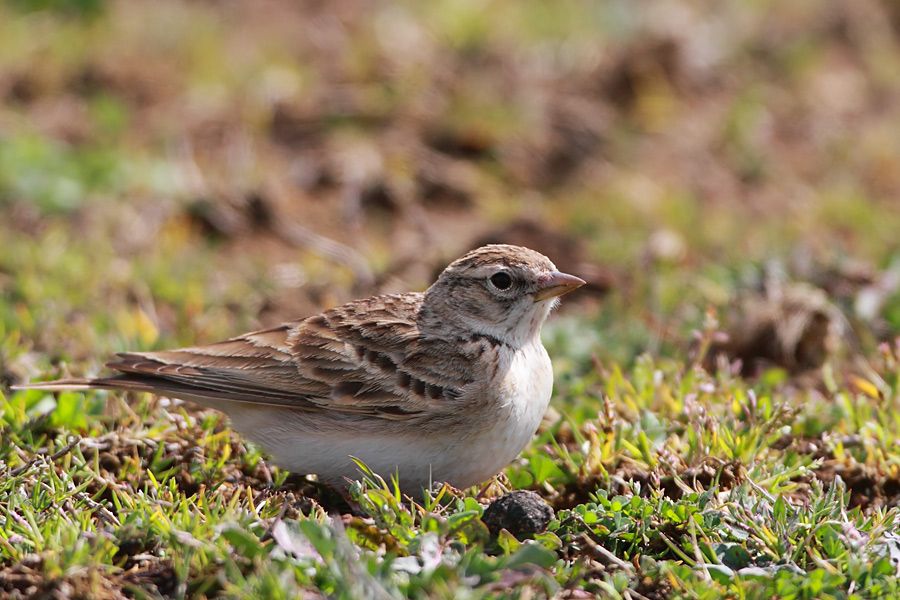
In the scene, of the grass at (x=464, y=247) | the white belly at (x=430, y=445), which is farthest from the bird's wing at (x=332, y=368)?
the grass at (x=464, y=247)

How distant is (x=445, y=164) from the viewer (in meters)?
10.0

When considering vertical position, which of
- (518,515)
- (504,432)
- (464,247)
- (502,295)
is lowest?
(518,515)

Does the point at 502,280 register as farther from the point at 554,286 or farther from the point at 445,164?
the point at 445,164

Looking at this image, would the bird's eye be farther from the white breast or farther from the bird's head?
the white breast

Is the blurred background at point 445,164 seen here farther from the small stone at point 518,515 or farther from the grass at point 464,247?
the small stone at point 518,515

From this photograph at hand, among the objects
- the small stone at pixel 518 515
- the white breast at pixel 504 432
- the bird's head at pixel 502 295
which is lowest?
the small stone at pixel 518 515

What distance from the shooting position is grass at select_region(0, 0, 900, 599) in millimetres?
4648

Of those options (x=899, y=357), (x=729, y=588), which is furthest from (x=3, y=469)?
(x=899, y=357)

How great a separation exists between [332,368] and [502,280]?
2.96 ft

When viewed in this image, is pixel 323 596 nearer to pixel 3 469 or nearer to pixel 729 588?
pixel 729 588

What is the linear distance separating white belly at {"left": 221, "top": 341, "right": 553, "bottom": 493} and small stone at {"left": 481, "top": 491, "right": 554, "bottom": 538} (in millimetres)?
353

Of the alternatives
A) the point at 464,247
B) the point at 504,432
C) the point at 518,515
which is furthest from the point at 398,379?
the point at 464,247

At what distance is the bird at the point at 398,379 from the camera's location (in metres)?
5.27

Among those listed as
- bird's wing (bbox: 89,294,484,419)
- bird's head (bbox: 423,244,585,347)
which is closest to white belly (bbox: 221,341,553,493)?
bird's wing (bbox: 89,294,484,419)
